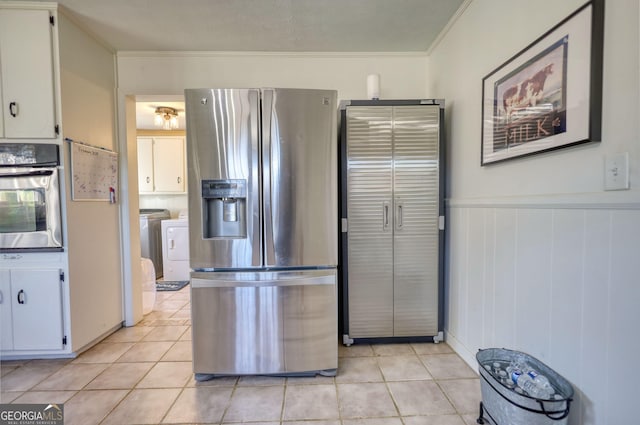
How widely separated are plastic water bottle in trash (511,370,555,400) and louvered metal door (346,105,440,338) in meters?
0.97

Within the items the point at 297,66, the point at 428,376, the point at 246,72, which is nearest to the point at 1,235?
the point at 246,72

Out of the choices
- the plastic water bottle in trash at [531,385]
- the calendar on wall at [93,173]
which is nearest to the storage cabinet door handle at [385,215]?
the plastic water bottle in trash at [531,385]

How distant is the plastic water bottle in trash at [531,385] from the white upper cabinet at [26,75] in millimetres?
3118

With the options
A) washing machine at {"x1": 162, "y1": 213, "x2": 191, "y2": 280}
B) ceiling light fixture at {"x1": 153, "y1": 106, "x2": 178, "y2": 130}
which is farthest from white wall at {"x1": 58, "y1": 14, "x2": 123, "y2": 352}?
washing machine at {"x1": 162, "y1": 213, "x2": 191, "y2": 280}

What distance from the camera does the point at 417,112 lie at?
2.23m

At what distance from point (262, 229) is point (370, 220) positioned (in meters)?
0.87

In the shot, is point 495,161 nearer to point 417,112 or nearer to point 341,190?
point 417,112

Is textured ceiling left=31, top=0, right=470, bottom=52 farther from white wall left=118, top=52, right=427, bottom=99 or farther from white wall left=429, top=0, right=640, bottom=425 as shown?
white wall left=429, top=0, right=640, bottom=425

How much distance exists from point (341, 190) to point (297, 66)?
4.23ft

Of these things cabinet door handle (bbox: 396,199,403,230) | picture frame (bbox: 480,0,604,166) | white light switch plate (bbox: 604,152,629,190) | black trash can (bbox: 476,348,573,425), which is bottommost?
black trash can (bbox: 476,348,573,425)

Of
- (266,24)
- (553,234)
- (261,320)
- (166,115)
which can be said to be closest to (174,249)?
(166,115)

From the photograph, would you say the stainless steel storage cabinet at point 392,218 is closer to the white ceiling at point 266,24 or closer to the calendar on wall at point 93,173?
the white ceiling at point 266,24

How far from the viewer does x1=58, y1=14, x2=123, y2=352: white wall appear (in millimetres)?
2117

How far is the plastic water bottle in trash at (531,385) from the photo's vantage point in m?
1.24
